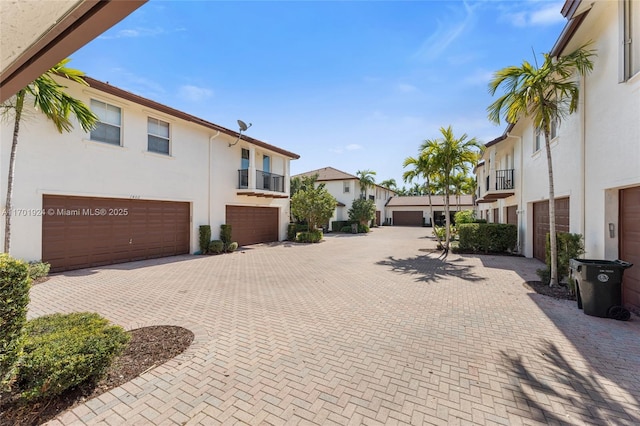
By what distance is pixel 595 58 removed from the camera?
281 inches

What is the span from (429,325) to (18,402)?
5764 millimetres

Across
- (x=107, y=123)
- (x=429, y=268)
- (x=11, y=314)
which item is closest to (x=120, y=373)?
(x=11, y=314)

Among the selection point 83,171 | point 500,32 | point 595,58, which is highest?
point 500,32

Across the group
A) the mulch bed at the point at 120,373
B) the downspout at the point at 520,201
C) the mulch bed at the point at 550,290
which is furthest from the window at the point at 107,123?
the downspout at the point at 520,201

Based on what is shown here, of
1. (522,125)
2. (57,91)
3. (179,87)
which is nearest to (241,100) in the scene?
(179,87)

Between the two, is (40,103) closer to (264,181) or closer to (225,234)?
(225,234)

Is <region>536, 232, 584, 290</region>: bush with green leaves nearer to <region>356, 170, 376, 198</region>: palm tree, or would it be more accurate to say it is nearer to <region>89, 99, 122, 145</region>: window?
<region>89, 99, 122, 145</region>: window

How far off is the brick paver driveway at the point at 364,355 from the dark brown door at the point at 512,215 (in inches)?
383

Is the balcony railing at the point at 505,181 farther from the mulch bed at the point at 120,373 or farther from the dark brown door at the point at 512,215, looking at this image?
the mulch bed at the point at 120,373

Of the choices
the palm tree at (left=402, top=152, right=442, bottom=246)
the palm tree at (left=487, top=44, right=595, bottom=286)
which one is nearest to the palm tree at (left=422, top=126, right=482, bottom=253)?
the palm tree at (left=402, top=152, right=442, bottom=246)

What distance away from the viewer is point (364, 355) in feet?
13.7

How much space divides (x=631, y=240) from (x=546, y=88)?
4.47m

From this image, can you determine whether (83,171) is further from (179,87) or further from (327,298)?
(327,298)

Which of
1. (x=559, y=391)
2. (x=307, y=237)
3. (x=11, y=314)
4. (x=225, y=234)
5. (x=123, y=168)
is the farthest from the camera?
(x=307, y=237)
